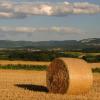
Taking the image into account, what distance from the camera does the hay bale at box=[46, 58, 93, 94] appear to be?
15.4 m

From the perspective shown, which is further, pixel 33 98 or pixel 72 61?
pixel 72 61

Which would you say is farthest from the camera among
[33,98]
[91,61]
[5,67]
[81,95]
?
[91,61]

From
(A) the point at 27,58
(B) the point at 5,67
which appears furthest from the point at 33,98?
(A) the point at 27,58

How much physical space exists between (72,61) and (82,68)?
62cm

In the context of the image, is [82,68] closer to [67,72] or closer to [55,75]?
[67,72]

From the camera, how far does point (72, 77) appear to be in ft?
51.2

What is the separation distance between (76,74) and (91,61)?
28833 mm

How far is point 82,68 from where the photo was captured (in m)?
15.6

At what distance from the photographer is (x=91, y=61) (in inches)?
1738

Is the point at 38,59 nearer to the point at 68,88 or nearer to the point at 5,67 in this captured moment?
the point at 5,67

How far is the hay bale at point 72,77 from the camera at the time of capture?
15445 mm

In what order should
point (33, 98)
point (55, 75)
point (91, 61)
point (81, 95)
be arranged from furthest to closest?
point (91, 61) < point (55, 75) < point (81, 95) < point (33, 98)

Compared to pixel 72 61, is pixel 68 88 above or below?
below

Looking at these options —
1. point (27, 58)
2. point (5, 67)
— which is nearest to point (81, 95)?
point (5, 67)
